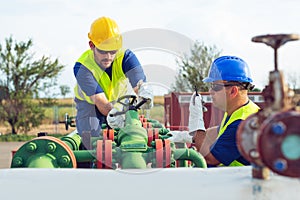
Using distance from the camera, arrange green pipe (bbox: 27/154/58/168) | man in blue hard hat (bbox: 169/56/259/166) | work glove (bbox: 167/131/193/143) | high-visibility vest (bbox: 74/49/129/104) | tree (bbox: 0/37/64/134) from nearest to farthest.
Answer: green pipe (bbox: 27/154/58/168) < man in blue hard hat (bbox: 169/56/259/166) < work glove (bbox: 167/131/193/143) < high-visibility vest (bbox: 74/49/129/104) < tree (bbox: 0/37/64/134)

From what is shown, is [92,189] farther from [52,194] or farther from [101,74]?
[101,74]

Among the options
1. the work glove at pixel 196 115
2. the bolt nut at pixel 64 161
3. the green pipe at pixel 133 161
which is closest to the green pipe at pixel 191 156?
the green pipe at pixel 133 161

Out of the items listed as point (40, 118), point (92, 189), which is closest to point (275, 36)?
point (92, 189)

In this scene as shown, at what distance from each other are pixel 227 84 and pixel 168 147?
640 mm

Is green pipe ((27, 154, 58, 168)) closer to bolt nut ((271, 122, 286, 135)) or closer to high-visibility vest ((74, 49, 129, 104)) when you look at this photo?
bolt nut ((271, 122, 286, 135))

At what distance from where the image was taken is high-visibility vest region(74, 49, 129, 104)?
14.9ft

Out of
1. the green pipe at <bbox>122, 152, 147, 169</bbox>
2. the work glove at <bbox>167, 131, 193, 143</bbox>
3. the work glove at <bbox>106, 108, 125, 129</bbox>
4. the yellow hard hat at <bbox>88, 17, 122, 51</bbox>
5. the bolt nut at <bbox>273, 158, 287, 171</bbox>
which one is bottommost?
the green pipe at <bbox>122, 152, 147, 169</bbox>

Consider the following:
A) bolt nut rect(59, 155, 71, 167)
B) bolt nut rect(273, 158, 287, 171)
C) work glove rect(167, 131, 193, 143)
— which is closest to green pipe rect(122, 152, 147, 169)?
bolt nut rect(59, 155, 71, 167)

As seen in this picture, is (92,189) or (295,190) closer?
(295,190)

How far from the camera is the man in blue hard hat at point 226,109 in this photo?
10.5ft

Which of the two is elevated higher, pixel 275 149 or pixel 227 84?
pixel 227 84

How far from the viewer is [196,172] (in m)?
1.63

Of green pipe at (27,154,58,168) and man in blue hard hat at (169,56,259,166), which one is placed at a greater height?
man in blue hard hat at (169,56,259,166)

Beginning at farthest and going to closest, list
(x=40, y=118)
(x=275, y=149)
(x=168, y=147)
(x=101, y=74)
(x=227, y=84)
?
(x=40, y=118) → (x=101, y=74) → (x=227, y=84) → (x=168, y=147) → (x=275, y=149)
